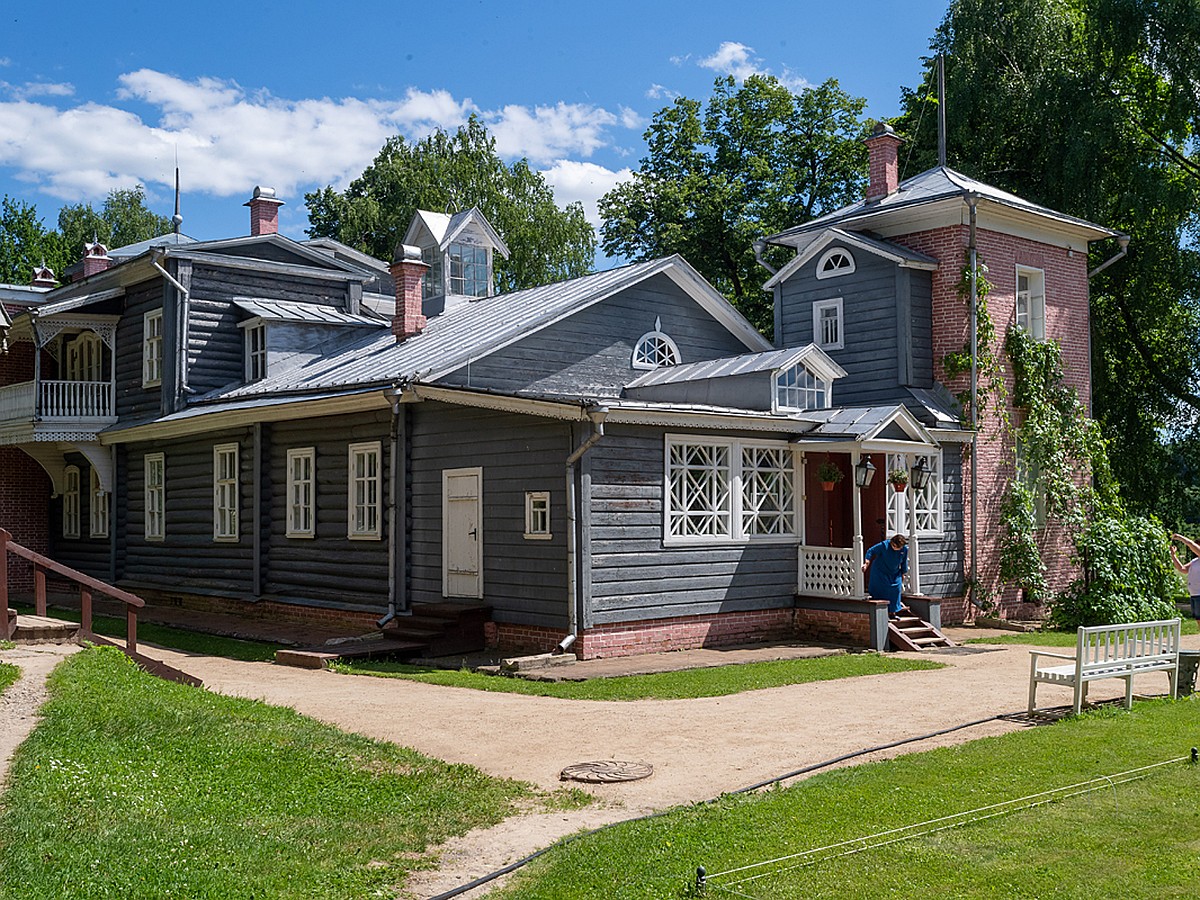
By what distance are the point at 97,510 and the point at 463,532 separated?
13.6 meters

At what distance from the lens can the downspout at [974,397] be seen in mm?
20141

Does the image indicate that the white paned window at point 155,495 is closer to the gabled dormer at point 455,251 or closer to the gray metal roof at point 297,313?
the gray metal roof at point 297,313

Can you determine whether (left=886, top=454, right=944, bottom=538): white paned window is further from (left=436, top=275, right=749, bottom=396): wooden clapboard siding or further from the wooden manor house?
(left=436, top=275, right=749, bottom=396): wooden clapboard siding

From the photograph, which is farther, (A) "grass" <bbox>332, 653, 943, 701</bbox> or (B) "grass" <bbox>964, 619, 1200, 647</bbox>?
(B) "grass" <bbox>964, 619, 1200, 647</bbox>

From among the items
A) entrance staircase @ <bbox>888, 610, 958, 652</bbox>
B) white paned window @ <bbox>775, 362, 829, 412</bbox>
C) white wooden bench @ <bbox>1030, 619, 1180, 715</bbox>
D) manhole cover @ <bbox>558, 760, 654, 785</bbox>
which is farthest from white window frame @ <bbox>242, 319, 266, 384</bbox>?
white wooden bench @ <bbox>1030, 619, 1180, 715</bbox>

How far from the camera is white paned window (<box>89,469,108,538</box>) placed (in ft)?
87.0

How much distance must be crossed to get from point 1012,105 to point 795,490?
14.9m

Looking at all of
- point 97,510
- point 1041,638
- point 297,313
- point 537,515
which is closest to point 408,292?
point 297,313

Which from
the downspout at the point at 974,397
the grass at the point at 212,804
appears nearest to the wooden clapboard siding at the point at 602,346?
the downspout at the point at 974,397

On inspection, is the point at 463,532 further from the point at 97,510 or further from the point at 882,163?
the point at 97,510

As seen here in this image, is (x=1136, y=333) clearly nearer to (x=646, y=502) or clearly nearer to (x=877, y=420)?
(x=877, y=420)

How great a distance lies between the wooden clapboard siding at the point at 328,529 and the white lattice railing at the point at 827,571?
6199mm

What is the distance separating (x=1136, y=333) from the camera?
28.9 m

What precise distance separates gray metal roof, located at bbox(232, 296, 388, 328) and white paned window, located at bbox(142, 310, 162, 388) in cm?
173
